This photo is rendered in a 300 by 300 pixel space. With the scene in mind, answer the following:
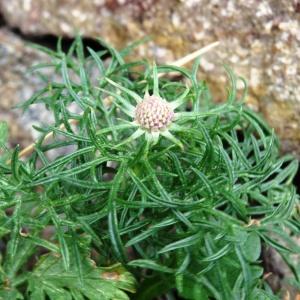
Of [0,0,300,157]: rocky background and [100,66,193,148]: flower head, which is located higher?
[100,66,193,148]: flower head

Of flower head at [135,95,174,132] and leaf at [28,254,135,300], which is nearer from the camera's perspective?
flower head at [135,95,174,132]

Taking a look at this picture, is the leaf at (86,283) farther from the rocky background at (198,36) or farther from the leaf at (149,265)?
the rocky background at (198,36)

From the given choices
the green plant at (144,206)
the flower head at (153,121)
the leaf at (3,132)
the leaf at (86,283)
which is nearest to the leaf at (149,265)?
the green plant at (144,206)

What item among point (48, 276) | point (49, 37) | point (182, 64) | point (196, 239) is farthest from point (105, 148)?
point (49, 37)

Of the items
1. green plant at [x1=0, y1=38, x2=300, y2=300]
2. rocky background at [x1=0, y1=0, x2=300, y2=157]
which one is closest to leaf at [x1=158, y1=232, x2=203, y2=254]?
green plant at [x1=0, y1=38, x2=300, y2=300]

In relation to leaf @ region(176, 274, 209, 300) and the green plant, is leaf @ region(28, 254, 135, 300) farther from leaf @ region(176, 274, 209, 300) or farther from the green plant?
leaf @ region(176, 274, 209, 300)

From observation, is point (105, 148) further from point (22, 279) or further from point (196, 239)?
point (22, 279)

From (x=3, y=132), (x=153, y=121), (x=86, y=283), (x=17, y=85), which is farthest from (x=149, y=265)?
(x=17, y=85)

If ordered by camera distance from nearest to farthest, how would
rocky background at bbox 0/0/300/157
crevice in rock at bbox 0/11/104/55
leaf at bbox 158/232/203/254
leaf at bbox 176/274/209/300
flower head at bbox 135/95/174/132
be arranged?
flower head at bbox 135/95/174/132 < leaf at bbox 158/232/203/254 < leaf at bbox 176/274/209/300 < rocky background at bbox 0/0/300/157 < crevice in rock at bbox 0/11/104/55
